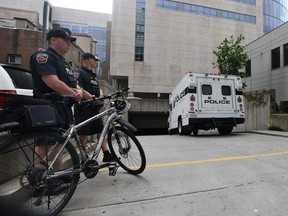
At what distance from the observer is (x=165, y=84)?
42844mm

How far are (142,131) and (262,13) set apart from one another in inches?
1600

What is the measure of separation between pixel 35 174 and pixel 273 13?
2429 inches

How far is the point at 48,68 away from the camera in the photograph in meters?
2.67

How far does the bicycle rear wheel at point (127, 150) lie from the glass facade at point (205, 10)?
146 ft

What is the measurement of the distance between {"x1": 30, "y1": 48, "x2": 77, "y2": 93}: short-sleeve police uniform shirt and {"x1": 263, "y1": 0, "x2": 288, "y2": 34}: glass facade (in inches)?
2236

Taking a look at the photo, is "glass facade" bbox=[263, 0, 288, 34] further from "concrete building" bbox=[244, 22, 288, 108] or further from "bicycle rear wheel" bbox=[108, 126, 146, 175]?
"bicycle rear wheel" bbox=[108, 126, 146, 175]

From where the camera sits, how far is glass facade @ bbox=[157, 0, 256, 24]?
44281 millimetres

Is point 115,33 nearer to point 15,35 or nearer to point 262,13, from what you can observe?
point 15,35

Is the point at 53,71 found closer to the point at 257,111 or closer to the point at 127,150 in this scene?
the point at 127,150

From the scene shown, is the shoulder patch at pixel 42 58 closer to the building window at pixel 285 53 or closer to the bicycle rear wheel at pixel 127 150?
the bicycle rear wheel at pixel 127 150

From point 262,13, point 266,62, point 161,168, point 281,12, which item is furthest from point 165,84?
point 161,168

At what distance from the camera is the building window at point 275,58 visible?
1939 centimetres

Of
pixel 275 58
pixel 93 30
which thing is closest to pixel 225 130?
pixel 275 58

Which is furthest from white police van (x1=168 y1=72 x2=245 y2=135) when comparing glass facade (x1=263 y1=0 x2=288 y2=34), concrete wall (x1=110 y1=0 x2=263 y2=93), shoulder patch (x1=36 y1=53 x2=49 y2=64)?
glass facade (x1=263 y1=0 x2=288 y2=34)
